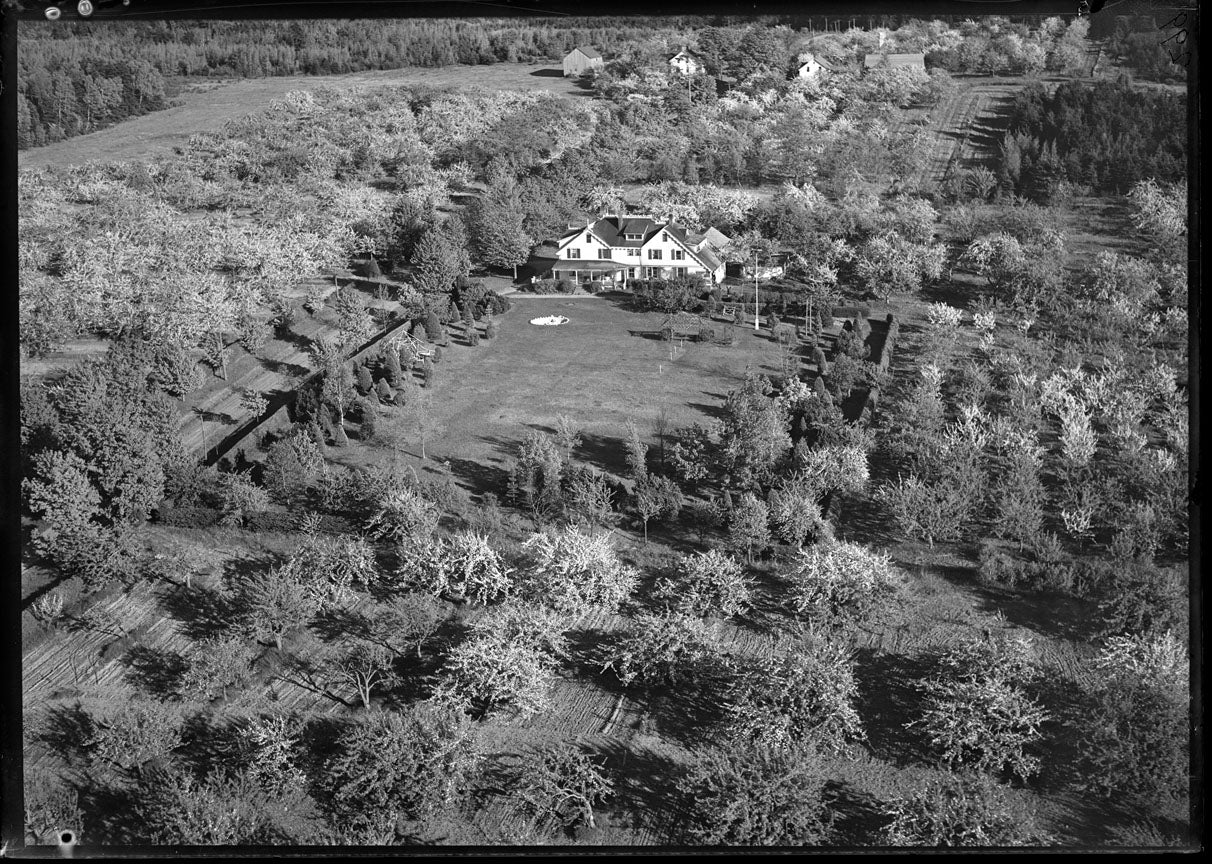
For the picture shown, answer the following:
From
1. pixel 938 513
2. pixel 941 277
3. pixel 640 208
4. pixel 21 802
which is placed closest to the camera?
pixel 21 802

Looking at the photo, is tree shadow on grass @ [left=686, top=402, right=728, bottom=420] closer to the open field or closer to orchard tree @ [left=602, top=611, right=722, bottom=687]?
orchard tree @ [left=602, top=611, right=722, bottom=687]

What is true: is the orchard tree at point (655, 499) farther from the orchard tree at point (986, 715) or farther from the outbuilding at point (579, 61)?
the outbuilding at point (579, 61)

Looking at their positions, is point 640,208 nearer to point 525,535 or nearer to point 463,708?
point 525,535

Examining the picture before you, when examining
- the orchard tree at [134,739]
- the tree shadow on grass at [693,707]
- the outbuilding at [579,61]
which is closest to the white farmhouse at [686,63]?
the outbuilding at [579,61]

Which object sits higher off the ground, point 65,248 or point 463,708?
point 65,248

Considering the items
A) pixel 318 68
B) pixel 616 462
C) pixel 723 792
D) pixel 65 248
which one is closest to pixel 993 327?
pixel 616 462

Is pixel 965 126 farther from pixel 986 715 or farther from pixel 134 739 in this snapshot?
pixel 134 739

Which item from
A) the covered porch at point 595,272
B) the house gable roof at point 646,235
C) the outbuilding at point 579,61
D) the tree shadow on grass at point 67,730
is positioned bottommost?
the tree shadow on grass at point 67,730
